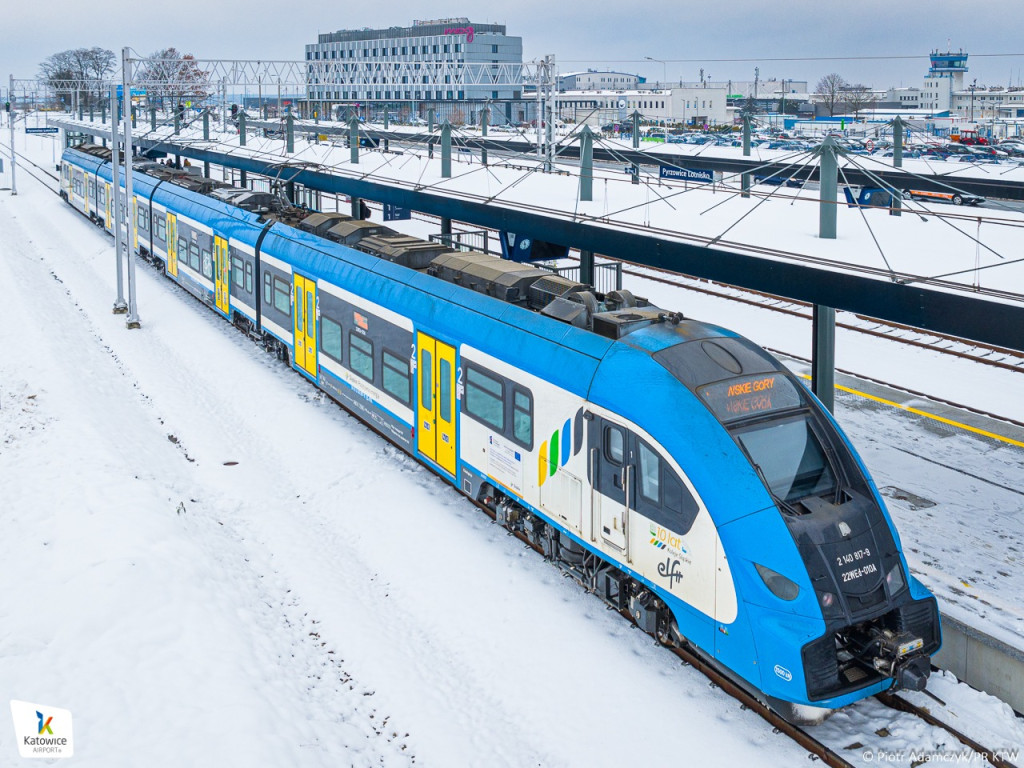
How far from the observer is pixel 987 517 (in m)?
14.4

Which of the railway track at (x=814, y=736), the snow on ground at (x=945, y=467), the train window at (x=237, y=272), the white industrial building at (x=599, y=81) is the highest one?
the white industrial building at (x=599, y=81)

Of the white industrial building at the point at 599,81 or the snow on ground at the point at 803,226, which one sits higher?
the white industrial building at the point at 599,81

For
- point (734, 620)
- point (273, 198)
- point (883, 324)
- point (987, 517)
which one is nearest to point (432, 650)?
point (734, 620)

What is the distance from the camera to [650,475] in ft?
34.4

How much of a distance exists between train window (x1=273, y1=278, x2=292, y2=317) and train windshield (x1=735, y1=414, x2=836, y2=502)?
12.6 metres

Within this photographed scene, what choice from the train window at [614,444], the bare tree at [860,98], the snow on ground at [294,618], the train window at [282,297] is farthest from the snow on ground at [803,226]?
the bare tree at [860,98]

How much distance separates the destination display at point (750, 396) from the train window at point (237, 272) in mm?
15643

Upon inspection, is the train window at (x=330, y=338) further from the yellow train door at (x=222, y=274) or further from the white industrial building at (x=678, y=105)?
the white industrial building at (x=678, y=105)

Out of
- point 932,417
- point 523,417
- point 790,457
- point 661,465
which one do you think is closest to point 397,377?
point 523,417

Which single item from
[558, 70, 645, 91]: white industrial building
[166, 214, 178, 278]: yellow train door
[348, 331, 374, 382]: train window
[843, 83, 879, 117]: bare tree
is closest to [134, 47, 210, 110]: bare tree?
[166, 214, 178, 278]: yellow train door

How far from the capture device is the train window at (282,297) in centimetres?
2080

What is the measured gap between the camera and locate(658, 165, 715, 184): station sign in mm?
33531

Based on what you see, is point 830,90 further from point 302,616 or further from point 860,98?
point 302,616

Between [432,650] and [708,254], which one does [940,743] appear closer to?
[432,650]
